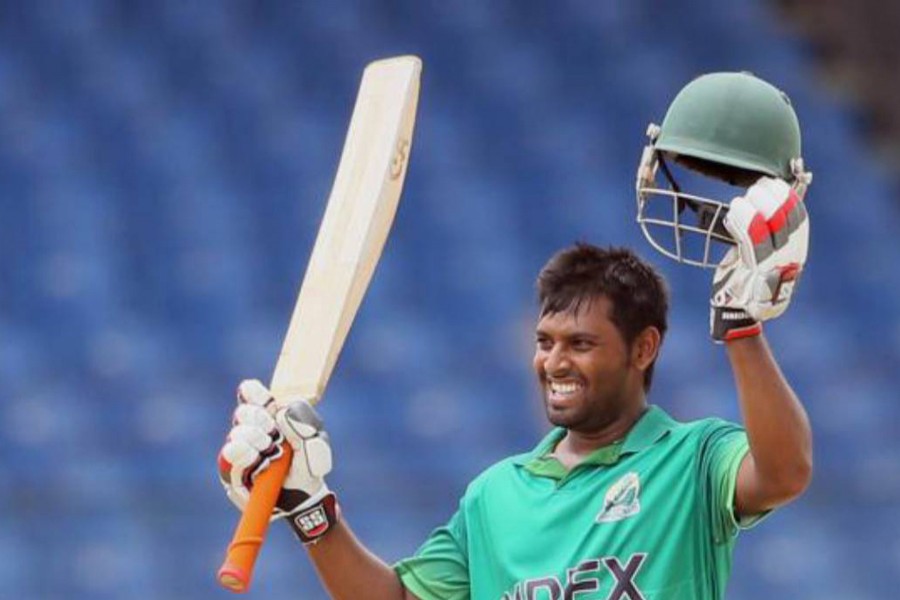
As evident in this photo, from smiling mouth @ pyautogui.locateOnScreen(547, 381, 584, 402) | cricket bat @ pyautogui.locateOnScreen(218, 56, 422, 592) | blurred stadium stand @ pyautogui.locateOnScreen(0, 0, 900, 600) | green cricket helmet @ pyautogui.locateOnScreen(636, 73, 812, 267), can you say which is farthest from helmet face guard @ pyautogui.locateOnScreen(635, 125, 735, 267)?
blurred stadium stand @ pyautogui.locateOnScreen(0, 0, 900, 600)

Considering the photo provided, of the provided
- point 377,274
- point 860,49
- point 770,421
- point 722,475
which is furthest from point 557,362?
point 860,49

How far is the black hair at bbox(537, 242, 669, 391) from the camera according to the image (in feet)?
10.0

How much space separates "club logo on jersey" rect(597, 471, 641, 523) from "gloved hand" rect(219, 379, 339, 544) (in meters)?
0.39

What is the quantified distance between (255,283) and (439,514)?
4.08 feet

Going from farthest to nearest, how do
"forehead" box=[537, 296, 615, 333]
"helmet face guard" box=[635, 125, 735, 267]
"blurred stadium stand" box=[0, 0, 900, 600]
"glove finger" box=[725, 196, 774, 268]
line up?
"blurred stadium stand" box=[0, 0, 900, 600], "forehead" box=[537, 296, 615, 333], "helmet face guard" box=[635, 125, 735, 267], "glove finger" box=[725, 196, 774, 268]

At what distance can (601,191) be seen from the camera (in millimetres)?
7555

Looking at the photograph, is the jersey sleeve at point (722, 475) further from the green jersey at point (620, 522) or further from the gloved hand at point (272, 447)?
the gloved hand at point (272, 447)

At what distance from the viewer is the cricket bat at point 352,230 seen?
320 centimetres

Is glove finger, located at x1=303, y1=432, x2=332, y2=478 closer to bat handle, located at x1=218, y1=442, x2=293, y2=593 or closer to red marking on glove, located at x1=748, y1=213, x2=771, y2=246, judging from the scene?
bat handle, located at x1=218, y1=442, x2=293, y2=593

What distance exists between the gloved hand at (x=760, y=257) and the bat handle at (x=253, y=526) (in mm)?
663

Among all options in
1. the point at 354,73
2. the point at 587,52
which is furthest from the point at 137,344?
the point at 587,52

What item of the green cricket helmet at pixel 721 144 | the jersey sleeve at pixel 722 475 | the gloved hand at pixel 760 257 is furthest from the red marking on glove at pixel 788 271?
the jersey sleeve at pixel 722 475

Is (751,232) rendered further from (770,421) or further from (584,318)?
(584,318)

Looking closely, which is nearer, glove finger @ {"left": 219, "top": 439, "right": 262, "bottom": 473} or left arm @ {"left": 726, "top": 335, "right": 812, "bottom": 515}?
left arm @ {"left": 726, "top": 335, "right": 812, "bottom": 515}
